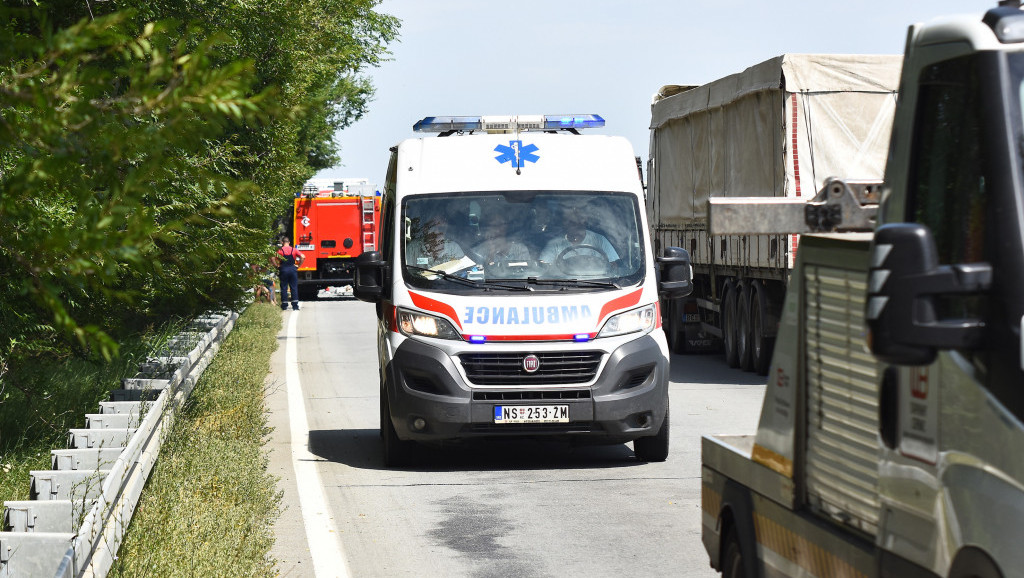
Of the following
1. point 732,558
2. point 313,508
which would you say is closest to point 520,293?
point 313,508

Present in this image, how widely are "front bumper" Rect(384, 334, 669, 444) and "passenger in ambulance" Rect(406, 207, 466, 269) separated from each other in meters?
0.71

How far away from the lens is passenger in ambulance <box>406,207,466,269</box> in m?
11.3

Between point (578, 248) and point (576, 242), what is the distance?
58 mm

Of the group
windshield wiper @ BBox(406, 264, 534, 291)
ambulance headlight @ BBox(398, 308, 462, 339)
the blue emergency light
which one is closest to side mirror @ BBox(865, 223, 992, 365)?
ambulance headlight @ BBox(398, 308, 462, 339)

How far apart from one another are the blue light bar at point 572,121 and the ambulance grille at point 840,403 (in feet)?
27.8

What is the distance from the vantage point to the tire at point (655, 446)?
37.1 feet

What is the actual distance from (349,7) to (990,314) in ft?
57.8

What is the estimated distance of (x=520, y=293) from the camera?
11.1 m

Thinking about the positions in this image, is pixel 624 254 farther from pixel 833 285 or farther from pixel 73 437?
pixel 833 285

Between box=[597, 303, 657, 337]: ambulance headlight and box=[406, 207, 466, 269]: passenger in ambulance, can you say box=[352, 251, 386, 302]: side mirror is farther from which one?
box=[597, 303, 657, 337]: ambulance headlight

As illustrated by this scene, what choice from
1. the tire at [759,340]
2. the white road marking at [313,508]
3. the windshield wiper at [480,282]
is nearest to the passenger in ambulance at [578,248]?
the windshield wiper at [480,282]

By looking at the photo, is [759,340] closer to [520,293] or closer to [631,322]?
[631,322]

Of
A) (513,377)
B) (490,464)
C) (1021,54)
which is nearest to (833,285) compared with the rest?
(1021,54)

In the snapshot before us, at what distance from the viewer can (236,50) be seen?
14188mm
